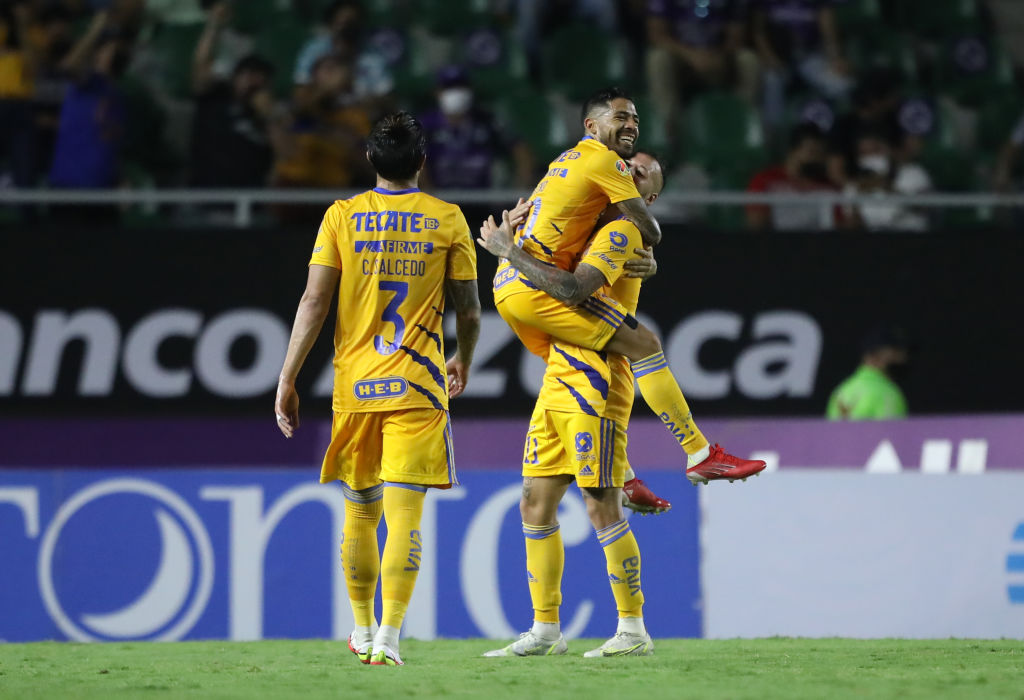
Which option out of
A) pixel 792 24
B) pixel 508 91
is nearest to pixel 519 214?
pixel 508 91

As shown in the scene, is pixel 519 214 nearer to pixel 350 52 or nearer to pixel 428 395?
pixel 428 395

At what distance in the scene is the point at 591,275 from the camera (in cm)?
609

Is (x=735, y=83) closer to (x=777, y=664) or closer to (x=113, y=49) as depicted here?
(x=113, y=49)

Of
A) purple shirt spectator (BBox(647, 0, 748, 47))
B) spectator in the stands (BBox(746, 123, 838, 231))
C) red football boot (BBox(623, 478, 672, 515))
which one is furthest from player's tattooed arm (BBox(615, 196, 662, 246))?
purple shirt spectator (BBox(647, 0, 748, 47))

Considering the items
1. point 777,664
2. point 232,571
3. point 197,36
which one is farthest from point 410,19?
point 777,664

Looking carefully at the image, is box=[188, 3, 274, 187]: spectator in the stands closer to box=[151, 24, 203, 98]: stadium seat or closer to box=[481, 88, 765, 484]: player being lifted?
box=[151, 24, 203, 98]: stadium seat

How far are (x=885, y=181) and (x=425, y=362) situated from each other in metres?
6.49

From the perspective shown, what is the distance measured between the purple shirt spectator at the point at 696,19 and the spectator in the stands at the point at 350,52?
2.41 metres

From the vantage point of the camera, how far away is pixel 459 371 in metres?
6.39

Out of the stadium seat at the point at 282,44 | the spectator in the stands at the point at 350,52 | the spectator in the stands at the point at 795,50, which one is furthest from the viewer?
the spectator in the stands at the point at 795,50

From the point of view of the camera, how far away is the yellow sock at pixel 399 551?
5.80m

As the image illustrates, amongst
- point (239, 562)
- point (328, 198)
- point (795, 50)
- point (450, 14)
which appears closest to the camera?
point (239, 562)

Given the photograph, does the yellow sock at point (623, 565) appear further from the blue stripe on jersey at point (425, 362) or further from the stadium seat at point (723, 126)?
the stadium seat at point (723, 126)

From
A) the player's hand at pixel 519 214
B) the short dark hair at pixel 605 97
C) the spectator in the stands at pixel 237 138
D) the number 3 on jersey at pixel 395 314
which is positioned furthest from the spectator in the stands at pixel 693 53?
the number 3 on jersey at pixel 395 314
